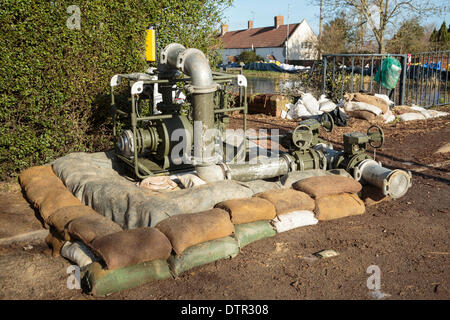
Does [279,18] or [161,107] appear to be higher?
[279,18]

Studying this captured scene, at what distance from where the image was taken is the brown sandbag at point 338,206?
5.44m

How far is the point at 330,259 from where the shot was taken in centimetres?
454

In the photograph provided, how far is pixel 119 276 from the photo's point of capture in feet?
12.5

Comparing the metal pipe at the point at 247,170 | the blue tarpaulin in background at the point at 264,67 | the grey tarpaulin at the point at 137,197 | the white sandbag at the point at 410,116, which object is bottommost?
the grey tarpaulin at the point at 137,197

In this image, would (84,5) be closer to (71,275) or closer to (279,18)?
→ (71,275)

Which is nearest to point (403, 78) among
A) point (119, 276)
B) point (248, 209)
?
point (248, 209)

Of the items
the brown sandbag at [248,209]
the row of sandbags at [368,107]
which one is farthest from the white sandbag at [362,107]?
the brown sandbag at [248,209]

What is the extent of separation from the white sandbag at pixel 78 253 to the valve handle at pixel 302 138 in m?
3.44

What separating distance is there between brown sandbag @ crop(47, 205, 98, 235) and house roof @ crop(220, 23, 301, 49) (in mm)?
46242

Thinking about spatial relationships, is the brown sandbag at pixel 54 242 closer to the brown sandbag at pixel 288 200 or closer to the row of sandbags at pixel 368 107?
the brown sandbag at pixel 288 200

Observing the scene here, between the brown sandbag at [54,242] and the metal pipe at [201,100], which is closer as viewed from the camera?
the brown sandbag at [54,242]

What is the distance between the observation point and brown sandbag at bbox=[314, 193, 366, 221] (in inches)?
214

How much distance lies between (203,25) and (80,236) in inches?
255
